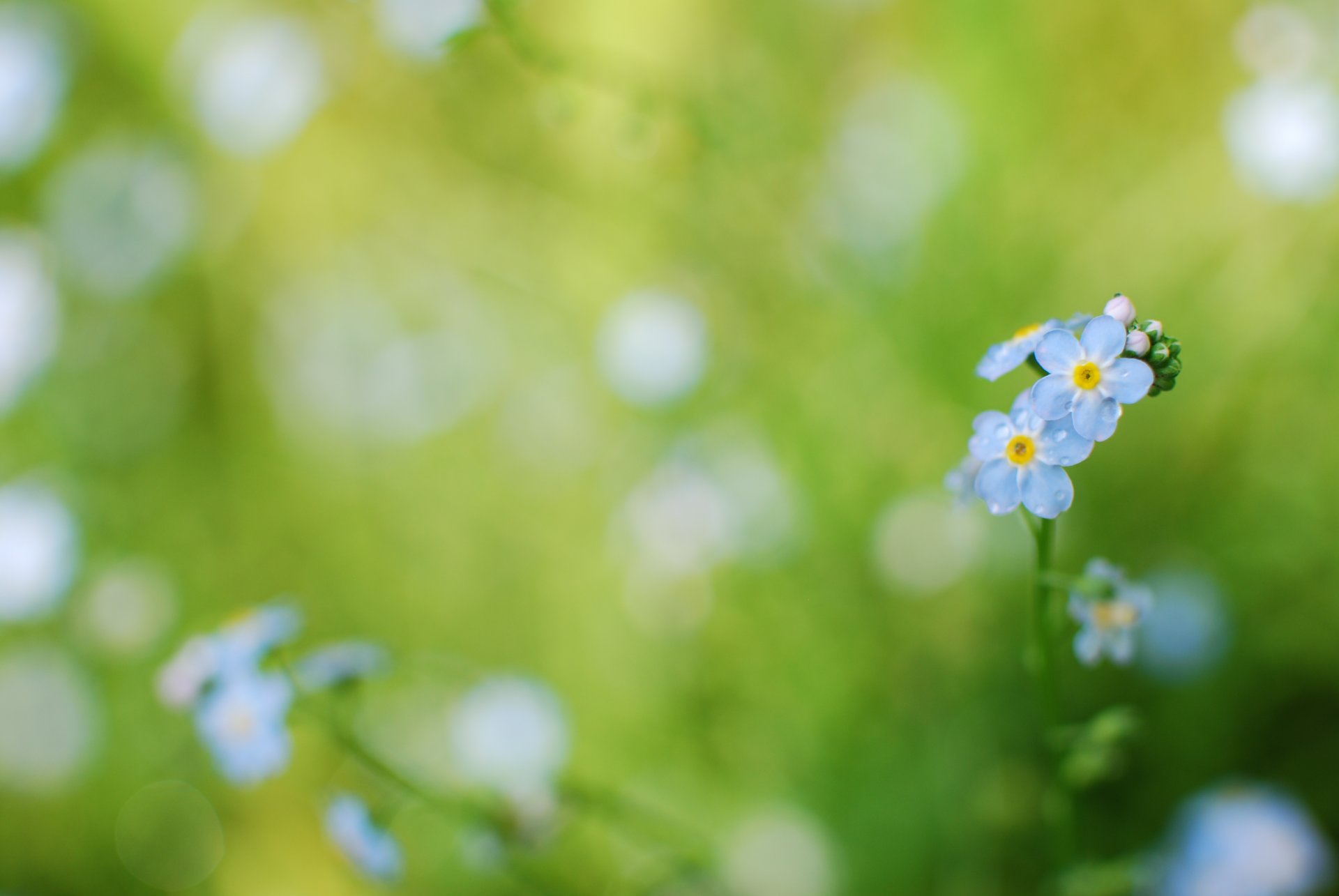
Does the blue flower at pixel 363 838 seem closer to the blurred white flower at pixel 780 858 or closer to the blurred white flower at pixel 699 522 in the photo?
the blurred white flower at pixel 780 858

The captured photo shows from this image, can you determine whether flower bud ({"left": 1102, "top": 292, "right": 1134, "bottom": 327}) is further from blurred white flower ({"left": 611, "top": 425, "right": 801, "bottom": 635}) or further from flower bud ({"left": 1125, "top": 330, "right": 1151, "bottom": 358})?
blurred white flower ({"left": 611, "top": 425, "right": 801, "bottom": 635})

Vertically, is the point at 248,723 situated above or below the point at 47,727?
below

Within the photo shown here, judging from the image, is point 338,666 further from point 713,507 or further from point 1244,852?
point 1244,852

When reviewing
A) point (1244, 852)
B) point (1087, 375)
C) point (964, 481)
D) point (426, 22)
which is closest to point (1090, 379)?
point (1087, 375)

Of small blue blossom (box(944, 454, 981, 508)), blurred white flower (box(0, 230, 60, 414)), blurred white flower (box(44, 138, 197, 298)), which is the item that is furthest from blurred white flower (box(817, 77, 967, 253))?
blurred white flower (box(0, 230, 60, 414))

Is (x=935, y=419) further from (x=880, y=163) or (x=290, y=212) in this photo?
(x=290, y=212)

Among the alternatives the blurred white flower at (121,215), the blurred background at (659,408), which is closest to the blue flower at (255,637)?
the blurred background at (659,408)
